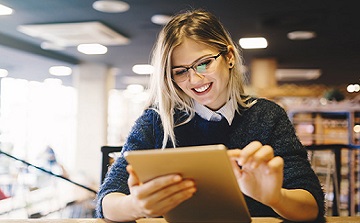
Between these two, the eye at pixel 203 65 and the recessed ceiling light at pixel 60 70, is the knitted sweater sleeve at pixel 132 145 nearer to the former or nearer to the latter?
the eye at pixel 203 65

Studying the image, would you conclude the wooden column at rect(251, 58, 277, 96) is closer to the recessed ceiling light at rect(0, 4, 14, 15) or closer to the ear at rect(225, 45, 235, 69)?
the recessed ceiling light at rect(0, 4, 14, 15)

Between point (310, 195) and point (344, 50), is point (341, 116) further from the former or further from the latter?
point (310, 195)

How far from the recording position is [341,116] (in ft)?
21.6

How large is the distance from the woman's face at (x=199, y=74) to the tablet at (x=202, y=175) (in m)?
0.43

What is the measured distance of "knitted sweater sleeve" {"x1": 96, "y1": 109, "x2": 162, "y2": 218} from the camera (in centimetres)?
119

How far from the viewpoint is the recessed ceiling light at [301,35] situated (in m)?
5.32

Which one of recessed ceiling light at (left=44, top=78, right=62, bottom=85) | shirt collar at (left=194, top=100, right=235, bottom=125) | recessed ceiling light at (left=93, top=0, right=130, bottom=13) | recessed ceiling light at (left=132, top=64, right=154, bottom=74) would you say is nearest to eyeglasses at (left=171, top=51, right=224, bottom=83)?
shirt collar at (left=194, top=100, right=235, bottom=125)

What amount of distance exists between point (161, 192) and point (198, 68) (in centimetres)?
52

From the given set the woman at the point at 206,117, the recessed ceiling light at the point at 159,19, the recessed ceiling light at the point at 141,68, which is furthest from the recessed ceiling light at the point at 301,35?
the woman at the point at 206,117

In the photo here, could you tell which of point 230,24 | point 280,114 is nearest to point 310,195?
point 280,114

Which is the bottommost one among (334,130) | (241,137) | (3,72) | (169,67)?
(241,137)

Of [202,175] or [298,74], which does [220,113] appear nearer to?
[202,175]

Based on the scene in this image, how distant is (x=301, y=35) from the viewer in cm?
546

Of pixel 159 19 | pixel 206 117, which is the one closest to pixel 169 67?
pixel 206 117
